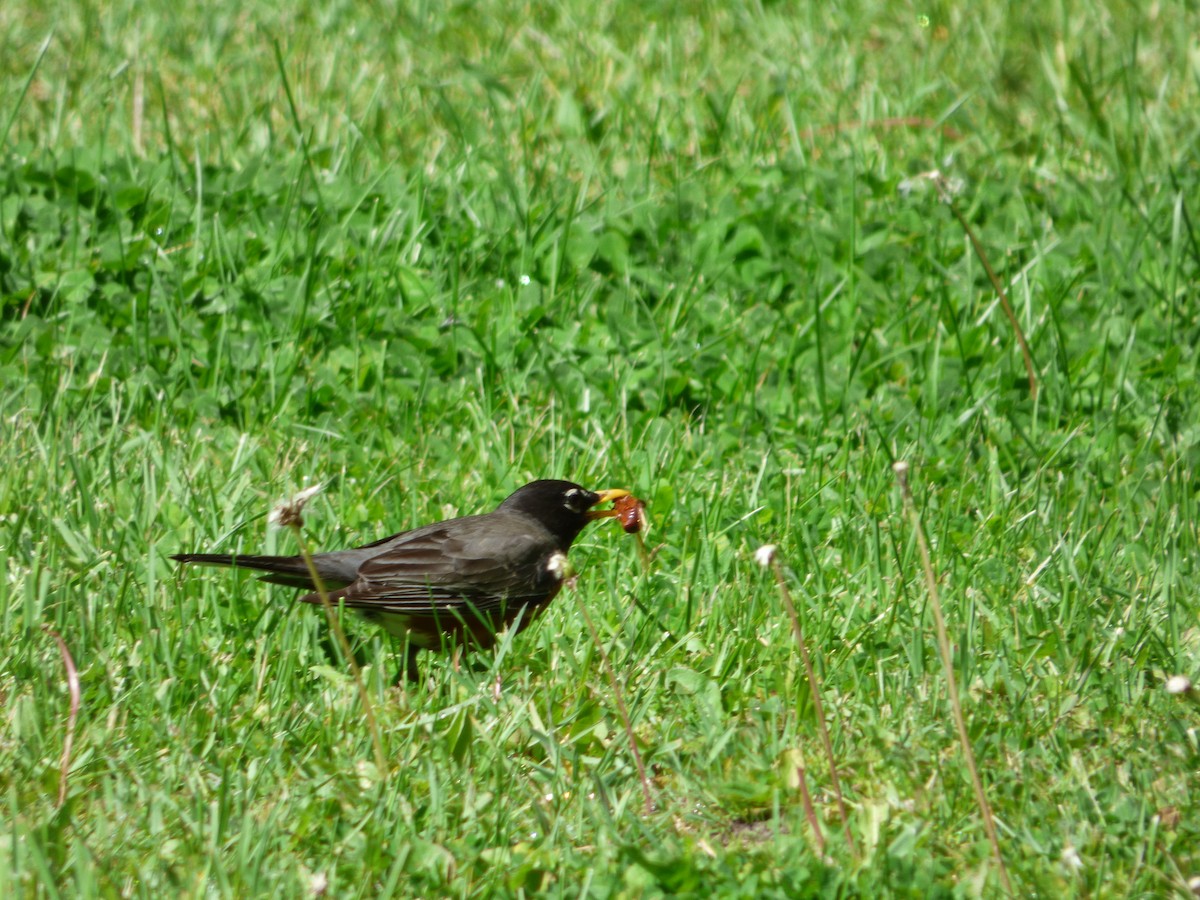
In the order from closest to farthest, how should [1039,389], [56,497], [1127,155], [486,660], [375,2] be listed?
1. [486,660]
2. [56,497]
3. [1039,389]
4. [1127,155]
5. [375,2]

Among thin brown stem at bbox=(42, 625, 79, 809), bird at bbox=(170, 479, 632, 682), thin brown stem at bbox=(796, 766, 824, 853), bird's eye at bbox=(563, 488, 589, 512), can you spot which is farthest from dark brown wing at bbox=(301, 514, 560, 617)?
thin brown stem at bbox=(796, 766, 824, 853)

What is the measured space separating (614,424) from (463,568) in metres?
1.15

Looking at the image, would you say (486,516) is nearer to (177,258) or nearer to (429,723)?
(429,723)

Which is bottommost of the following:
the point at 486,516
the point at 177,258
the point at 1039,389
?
the point at 1039,389

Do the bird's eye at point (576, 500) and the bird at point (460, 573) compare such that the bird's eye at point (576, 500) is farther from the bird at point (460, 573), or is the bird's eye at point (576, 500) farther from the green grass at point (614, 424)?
the green grass at point (614, 424)

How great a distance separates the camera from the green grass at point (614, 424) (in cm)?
311

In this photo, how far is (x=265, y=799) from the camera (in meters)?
3.16

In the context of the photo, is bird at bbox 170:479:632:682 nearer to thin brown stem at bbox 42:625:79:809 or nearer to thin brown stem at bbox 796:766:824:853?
thin brown stem at bbox 42:625:79:809

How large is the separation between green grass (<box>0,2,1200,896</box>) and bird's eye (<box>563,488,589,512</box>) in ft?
0.68

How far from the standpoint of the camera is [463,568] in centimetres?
409

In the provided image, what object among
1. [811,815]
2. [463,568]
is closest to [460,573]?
[463,568]

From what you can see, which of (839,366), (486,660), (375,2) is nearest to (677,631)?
(486,660)

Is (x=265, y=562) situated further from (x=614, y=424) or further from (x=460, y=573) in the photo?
(x=614, y=424)

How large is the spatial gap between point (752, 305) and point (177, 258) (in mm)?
2226
